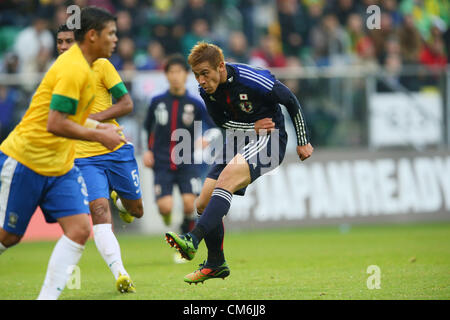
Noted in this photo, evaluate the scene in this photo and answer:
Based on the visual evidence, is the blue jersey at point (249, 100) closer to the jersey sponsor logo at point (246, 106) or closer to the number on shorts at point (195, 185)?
the jersey sponsor logo at point (246, 106)

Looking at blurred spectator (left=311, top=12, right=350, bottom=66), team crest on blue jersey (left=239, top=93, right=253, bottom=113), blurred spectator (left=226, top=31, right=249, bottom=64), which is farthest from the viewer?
blurred spectator (left=311, top=12, right=350, bottom=66)

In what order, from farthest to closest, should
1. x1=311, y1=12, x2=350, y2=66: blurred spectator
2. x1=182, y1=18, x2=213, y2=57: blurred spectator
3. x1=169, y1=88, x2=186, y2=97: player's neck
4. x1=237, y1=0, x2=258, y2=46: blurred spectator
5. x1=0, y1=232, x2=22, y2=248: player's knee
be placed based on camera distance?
x1=237, y1=0, x2=258, y2=46: blurred spectator
x1=311, y1=12, x2=350, y2=66: blurred spectator
x1=182, y1=18, x2=213, y2=57: blurred spectator
x1=169, y1=88, x2=186, y2=97: player's neck
x1=0, y1=232, x2=22, y2=248: player's knee

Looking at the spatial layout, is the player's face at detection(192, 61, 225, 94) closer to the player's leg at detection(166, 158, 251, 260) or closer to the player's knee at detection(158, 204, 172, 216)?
the player's leg at detection(166, 158, 251, 260)

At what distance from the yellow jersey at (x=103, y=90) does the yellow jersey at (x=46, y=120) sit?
1571 mm

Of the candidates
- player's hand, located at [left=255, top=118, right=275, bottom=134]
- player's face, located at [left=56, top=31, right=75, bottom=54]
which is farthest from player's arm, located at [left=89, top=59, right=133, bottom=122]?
player's hand, located at [left=255, top=118, right=275, bottom=134]

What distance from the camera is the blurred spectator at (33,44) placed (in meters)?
16.0

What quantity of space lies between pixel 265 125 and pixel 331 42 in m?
10.1

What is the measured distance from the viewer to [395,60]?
54.4 ft

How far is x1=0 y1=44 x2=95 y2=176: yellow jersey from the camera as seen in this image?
5895mm

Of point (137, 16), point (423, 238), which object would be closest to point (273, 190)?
point (423, 238)

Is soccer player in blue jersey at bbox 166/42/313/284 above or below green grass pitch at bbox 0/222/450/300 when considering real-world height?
above

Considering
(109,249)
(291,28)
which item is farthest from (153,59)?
(109,249)

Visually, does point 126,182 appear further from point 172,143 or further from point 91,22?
point 172,143
